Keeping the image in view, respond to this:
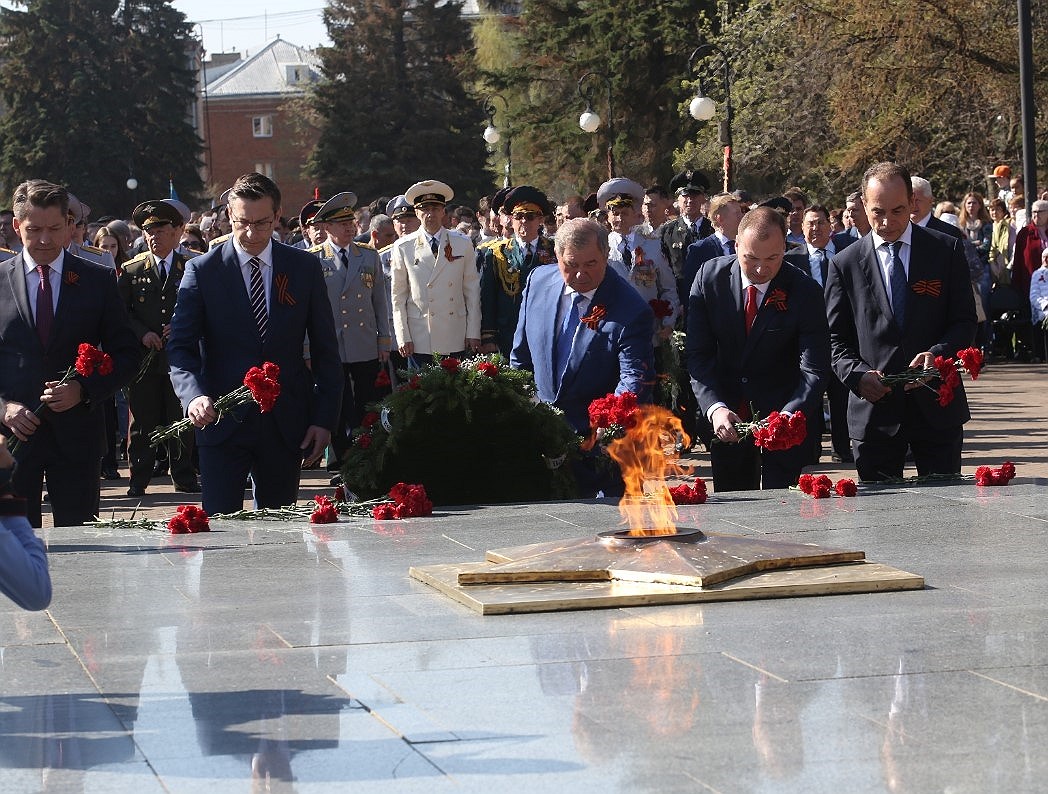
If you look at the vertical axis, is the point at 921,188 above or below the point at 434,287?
above

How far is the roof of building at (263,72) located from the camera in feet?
337

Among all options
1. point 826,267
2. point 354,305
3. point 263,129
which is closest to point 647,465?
point 826,267

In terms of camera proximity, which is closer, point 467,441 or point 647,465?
point 647,465

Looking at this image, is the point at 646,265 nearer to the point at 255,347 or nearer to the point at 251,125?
the point at 255,347

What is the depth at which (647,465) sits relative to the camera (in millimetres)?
7090

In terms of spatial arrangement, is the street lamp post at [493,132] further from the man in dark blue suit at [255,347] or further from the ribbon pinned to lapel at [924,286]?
the man in dark blue suit at [255,347]

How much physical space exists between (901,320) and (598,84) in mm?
43957

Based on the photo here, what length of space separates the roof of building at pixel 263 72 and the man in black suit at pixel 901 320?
93.8 metres

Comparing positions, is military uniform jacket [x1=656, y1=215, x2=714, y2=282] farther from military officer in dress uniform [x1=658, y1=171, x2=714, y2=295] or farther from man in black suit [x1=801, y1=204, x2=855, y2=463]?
man in black suit [x1=801, y1=204, x2=855, y2=463]

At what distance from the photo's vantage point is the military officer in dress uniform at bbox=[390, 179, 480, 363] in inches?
548

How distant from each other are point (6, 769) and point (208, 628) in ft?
4.95

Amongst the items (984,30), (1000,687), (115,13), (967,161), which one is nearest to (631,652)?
(1000,687)

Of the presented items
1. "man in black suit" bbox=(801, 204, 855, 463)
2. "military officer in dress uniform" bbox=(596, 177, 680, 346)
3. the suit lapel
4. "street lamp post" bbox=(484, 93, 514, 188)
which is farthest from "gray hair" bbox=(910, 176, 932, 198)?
"street lamp post" bbox=(484, 93, 514, 188)

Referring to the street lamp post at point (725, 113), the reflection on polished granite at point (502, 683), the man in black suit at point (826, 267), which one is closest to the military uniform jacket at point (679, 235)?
the man in black suit at point (826, 267)
